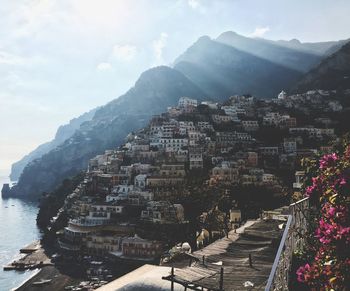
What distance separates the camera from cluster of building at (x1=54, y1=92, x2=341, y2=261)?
219 feet

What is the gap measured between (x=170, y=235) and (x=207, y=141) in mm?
34305

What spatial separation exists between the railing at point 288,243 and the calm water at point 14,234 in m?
48.7

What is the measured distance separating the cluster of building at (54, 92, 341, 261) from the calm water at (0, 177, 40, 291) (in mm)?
8985

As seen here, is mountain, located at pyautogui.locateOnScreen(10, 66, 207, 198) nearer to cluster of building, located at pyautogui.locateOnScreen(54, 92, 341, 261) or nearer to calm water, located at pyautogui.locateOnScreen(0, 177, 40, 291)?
calm water, located at pyautogui.locateOnScreen(0, 177, 40, 291)

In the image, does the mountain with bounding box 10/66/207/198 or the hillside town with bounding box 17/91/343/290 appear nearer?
the hillside town with bounding box 17/91/343/290

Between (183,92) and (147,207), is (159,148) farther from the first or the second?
(183,92)

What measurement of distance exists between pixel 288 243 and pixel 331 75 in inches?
5883

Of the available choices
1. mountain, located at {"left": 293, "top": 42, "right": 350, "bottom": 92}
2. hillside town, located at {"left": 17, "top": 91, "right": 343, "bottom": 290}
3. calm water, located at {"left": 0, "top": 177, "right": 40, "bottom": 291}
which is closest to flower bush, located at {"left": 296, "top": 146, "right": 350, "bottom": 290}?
hillside town, located at {"left": 17, "top": 91, "right": 343, "bottom": 290}

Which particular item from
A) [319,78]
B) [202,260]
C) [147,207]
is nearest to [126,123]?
[319,78]

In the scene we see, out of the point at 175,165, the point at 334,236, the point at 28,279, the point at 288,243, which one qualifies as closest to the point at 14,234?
the point at 175,165

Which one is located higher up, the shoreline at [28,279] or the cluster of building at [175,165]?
the cluster of building at [175,165]

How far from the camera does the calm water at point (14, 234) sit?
189 ft

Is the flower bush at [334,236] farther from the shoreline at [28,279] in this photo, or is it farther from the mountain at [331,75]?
the mountain at [331,75]

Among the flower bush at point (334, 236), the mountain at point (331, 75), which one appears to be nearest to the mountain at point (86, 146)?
the mountain at point (331, 75)
